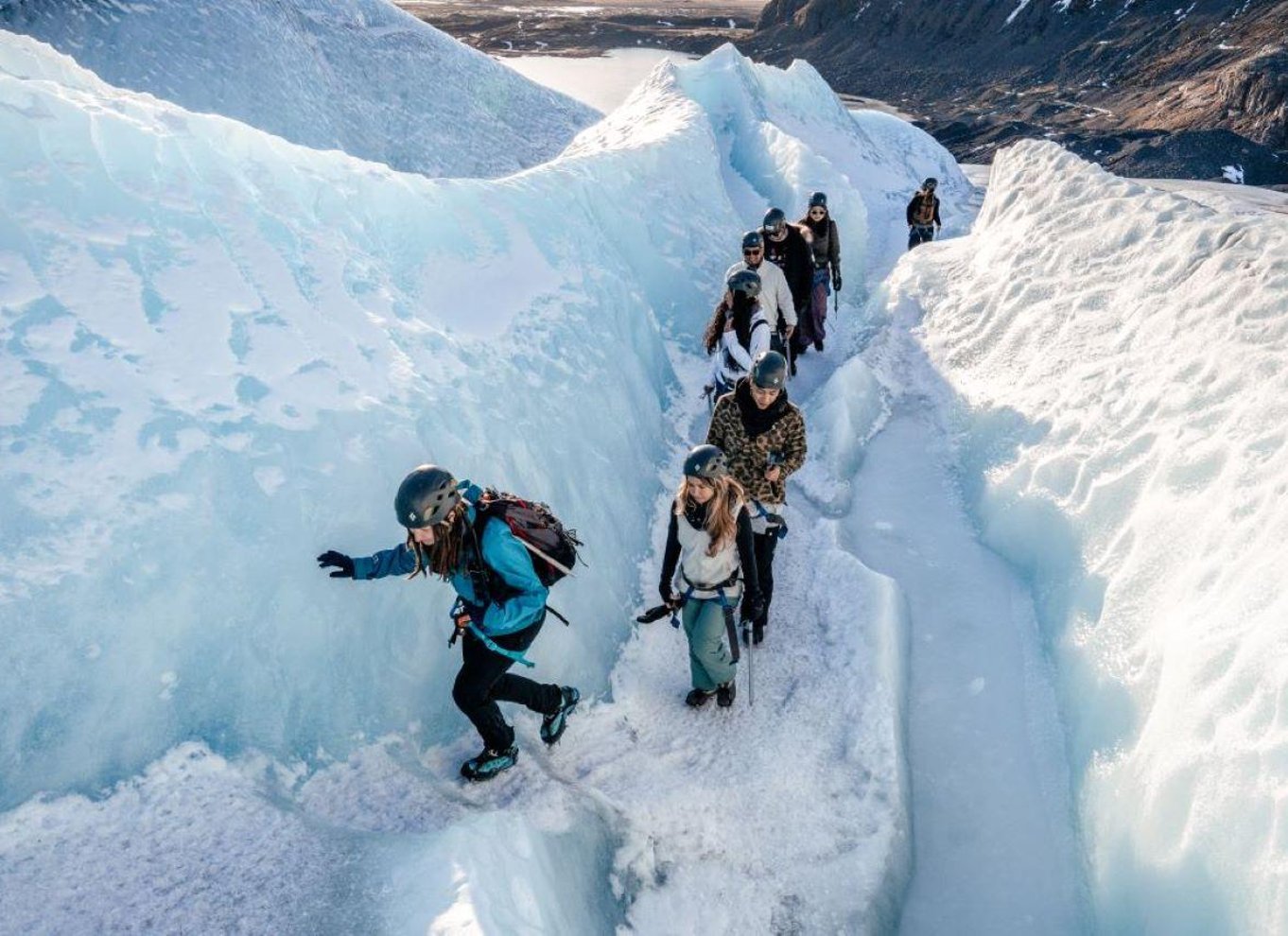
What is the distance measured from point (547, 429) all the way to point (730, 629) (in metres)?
1.81

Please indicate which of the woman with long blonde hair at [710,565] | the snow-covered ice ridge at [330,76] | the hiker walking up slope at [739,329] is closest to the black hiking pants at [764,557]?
the woman with long blonde hair at [710,565]

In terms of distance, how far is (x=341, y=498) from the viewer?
143 inches

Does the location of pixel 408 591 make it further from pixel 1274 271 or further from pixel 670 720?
pixel 1274 271

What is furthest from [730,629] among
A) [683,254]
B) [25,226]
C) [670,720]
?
[683,254]

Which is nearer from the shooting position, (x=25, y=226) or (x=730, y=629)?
(x=25, y=226)

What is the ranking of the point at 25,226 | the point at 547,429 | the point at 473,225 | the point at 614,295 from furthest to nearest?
1. the point at 614,295
2. the point at 473,225
3. the point at 547,429
4. the point at 25,226

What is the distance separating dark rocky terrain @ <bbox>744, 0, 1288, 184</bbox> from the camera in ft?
89.9

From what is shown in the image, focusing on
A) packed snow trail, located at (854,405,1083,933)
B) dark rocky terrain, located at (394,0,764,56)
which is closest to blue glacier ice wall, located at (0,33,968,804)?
packed snow trail, located at (854,405,1083,933)

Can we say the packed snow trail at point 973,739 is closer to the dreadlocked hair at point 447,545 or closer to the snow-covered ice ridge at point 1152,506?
the snow-covered ice ridge at point 1152,506

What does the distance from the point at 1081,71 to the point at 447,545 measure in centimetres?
4520

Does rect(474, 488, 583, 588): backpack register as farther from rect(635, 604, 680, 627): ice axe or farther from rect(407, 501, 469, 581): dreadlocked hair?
rect(635, 604, 680, 627): ice axe

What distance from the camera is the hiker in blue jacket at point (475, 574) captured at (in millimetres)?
2811

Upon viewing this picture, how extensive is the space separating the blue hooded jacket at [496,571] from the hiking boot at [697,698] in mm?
1327

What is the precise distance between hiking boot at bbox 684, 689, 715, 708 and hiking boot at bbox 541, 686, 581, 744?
2.34 feet
